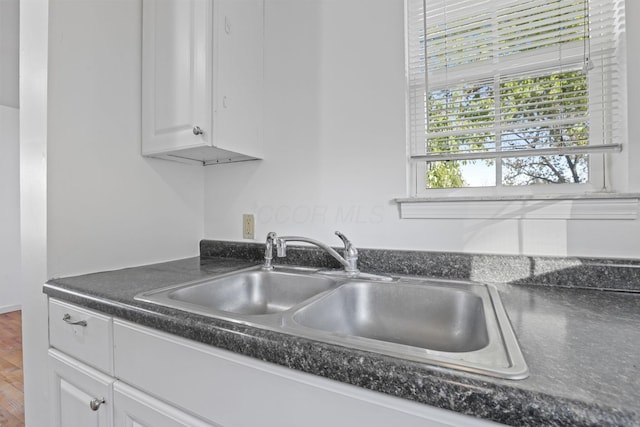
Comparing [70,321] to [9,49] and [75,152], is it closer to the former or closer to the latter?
[75,152]

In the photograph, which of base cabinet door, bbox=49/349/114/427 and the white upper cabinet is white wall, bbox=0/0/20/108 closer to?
the white upper cabinet

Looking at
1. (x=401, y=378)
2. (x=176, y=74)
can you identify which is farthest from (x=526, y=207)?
(x=176, y=74)

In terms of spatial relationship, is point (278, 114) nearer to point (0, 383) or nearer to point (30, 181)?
point (30, 181)

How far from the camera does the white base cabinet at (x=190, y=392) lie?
1.61 feet

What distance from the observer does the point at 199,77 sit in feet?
3.64

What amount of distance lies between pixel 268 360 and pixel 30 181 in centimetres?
111

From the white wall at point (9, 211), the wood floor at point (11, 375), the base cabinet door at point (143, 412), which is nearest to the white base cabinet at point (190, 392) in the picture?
the base cabinet door at point (143, 412)

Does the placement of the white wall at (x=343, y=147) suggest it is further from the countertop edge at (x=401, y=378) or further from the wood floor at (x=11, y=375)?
the wood floor at (x=11, y=375)

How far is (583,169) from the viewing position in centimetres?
103

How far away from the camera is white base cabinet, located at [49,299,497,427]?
490 millimetres

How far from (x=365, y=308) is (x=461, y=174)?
2.12 feet

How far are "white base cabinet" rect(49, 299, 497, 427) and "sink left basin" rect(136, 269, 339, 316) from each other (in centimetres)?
25

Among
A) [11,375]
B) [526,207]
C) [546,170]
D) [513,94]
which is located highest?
[513,94]

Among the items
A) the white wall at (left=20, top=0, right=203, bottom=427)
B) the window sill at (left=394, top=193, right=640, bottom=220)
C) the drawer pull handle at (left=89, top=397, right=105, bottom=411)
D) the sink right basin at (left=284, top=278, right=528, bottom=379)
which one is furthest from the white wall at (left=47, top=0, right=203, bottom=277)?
the window sill at (left=394, top=193, right=640, bottom=220)
